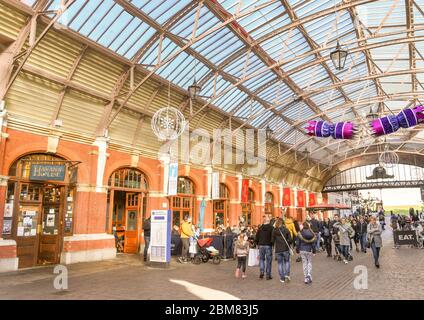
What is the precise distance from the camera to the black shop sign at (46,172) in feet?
36.9

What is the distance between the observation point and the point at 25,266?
38.0 feet

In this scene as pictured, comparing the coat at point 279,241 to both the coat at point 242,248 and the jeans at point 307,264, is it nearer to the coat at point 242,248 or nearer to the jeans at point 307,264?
the jeans at point 307,264

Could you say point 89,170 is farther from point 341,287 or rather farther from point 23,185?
point 341,287

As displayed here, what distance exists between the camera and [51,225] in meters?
12.6

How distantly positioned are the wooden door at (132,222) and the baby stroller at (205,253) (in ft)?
14.0

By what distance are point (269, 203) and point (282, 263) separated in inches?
869

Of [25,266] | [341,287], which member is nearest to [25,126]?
[25,266]

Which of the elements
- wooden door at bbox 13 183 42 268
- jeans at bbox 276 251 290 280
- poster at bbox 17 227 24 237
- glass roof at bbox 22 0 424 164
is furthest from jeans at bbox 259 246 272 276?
poster at bbox 17 227 24 237

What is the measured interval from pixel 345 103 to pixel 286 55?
32.8ft

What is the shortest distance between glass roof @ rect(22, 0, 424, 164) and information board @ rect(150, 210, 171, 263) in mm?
5967

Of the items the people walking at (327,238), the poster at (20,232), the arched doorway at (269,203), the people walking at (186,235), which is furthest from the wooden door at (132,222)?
the arched doorway at (269,203)

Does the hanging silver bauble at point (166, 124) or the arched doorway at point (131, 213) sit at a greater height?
the hanging silver bauble at point (166, 124)

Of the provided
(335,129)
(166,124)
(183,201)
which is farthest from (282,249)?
(183,201)

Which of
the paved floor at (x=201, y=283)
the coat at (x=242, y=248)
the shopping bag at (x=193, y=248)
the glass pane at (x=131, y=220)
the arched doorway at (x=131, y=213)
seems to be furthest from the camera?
the glass pane at (x=131, y=220)
